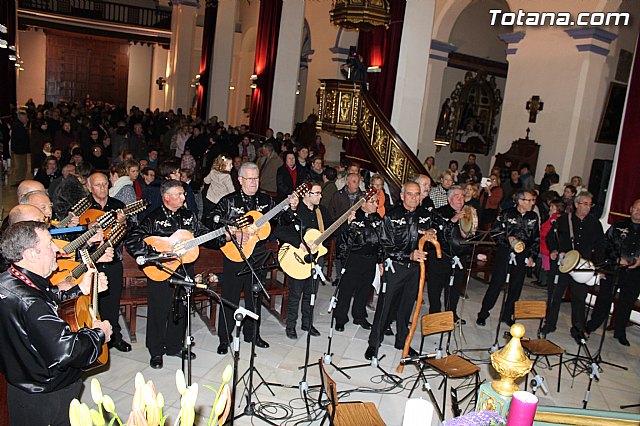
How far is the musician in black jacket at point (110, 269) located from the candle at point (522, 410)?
4265mm

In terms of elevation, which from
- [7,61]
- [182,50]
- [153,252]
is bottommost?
[153,252]

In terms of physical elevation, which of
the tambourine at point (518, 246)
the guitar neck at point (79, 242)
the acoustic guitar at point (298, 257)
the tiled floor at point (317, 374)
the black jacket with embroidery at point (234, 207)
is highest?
the black jacket with embroidery at point (234, 207)

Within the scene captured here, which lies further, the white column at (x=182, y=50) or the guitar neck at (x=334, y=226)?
the white column at (x=182, y=50)

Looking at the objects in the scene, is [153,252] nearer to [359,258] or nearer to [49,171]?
[359,258]

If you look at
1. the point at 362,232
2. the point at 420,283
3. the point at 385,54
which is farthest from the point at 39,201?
the point at 385,54

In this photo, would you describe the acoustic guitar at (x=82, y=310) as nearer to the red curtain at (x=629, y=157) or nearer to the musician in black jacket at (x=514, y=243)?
the musician in black jacket at (x=514, y=243)

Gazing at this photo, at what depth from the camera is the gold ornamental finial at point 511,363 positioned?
6.59ft

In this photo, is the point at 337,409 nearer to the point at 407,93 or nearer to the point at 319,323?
the point at 319,323

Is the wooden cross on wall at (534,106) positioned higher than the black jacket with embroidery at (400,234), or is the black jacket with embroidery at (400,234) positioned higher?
the wooden cross on wall at (534,106)

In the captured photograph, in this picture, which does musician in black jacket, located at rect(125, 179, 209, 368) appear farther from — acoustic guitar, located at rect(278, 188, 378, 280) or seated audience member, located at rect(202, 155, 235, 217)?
seated audience member, located at rect(202, 155, 235, 217)

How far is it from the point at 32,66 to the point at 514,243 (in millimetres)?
28110

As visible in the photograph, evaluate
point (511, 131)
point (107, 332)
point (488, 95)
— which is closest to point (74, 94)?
point (488, 95)

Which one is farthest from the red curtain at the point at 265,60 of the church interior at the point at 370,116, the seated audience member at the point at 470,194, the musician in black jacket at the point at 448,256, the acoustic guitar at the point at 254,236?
the acoustic guitar at the point at 254,236

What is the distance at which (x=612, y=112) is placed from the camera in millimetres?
13586
